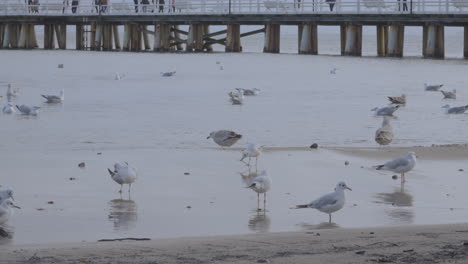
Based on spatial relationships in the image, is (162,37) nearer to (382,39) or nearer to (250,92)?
(382,39)

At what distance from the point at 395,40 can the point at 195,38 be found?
12.2 meters

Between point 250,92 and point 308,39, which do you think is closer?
point 250,92

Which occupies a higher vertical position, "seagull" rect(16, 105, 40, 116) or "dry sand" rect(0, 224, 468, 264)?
"seagull" rect(16, 105, 40, 116)

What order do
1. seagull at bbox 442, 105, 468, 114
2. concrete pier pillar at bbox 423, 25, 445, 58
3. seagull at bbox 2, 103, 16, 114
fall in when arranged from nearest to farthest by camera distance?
seagull at bbox 2, 103, 16, 114
seagull at bbox 442, 105, 468, 114
concrete pier pillar at bbox 423, 25, 445, 58

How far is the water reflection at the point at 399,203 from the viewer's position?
861 centimetres

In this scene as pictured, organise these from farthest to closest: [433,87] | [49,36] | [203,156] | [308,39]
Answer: [49,36], [308,39], [433,87], [203,156]

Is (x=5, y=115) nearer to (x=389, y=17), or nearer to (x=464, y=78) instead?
(x=464, y=78)

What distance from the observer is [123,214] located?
8.58 metres

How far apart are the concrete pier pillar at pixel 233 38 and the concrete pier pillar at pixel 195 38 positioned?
152 centimetres

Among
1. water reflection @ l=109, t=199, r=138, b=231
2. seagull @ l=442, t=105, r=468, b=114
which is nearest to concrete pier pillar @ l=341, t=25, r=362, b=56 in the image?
seagull @ l=442, t=105, r=468, b=114

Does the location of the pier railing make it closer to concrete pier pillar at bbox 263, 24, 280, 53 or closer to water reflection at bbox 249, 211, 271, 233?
concrete pier pillar at bbox 263, 24, 280, 53

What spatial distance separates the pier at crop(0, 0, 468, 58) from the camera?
42.3 m

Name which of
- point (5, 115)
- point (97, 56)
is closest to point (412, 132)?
point (5, 115)

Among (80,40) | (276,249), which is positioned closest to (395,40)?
(80,40)
